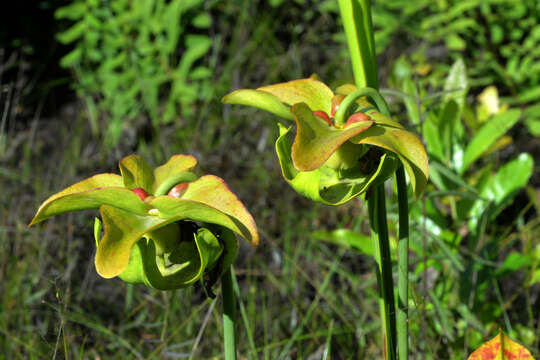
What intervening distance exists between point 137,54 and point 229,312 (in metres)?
2.20

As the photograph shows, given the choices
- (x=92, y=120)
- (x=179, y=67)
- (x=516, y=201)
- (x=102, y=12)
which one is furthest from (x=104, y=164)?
(x=516, y=201)

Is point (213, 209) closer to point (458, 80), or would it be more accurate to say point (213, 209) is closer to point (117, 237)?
point (117, 237)

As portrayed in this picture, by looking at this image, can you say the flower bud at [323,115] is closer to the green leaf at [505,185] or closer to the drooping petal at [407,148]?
the drooping petal at [407,148]

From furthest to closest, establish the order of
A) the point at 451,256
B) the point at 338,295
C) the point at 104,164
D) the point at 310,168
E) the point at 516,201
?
the point at 104,164 → the point at 516,201 → the point at 338,295 → the point at 451,256 → the point at 310,168

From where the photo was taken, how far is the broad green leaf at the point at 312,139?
59 centimetres

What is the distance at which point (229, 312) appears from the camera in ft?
2.28

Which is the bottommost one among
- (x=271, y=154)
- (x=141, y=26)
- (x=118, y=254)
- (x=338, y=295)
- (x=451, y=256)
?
(x=338, y=295)

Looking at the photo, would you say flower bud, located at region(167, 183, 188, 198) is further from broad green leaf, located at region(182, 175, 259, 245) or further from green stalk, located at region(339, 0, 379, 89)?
green stalk, located at region(339, 0, 379, 89)

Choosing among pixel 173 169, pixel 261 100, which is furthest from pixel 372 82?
pixel 173 169

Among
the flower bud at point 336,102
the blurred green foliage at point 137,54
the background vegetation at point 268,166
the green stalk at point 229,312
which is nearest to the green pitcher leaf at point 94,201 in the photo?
the green stalk at point 229,312

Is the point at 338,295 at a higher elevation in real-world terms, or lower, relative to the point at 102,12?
lower

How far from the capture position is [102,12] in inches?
106

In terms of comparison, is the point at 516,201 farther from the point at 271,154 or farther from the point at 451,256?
the point at 451,256

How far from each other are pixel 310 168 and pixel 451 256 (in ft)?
1.96
